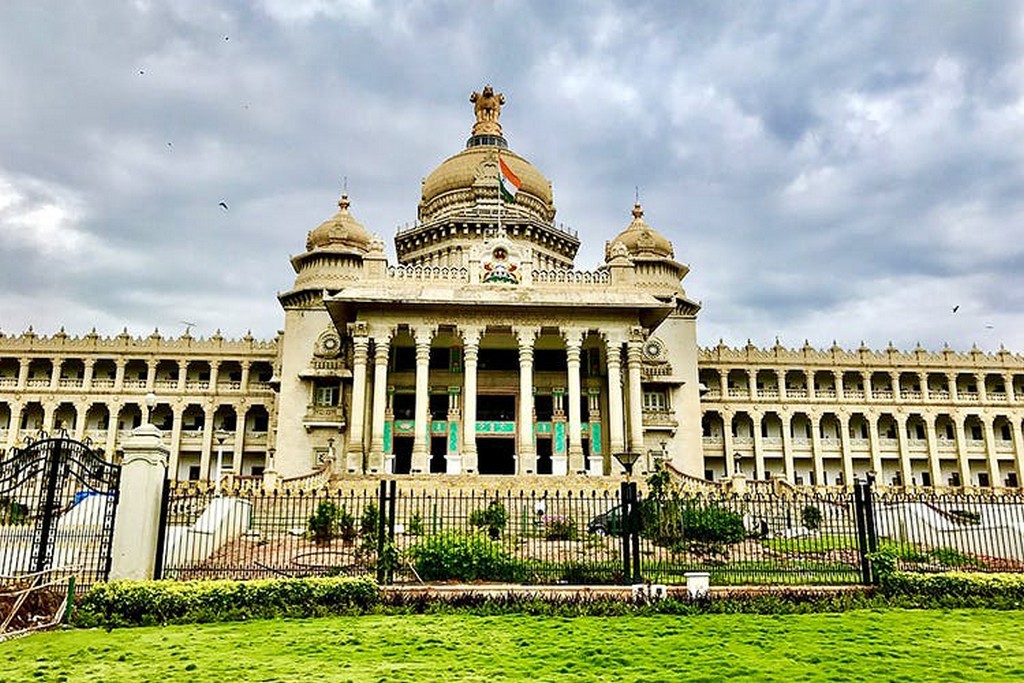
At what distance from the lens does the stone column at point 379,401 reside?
1166 inches

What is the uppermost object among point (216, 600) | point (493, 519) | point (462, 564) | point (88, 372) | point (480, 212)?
point (480, 212)

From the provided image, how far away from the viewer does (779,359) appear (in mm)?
50344

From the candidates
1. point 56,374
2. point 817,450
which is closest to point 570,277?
point 817,450

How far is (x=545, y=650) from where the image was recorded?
351 inches

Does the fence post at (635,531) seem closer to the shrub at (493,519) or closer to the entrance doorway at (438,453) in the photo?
the shrub at (493,519)

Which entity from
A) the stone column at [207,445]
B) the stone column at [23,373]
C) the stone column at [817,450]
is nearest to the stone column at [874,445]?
the stone column at [817,450]

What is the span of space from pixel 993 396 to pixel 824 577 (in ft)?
149

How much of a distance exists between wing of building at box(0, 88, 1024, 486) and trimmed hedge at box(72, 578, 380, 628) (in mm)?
16496

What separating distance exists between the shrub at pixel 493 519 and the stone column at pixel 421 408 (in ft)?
43.2

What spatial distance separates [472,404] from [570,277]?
23.2 ft

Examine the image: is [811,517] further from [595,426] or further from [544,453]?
[544,453]

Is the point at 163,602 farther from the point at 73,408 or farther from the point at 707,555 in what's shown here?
the point at 73,408

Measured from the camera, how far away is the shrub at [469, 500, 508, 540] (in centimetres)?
1491

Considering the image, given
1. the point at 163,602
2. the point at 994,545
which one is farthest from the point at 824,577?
the point at 163,602
